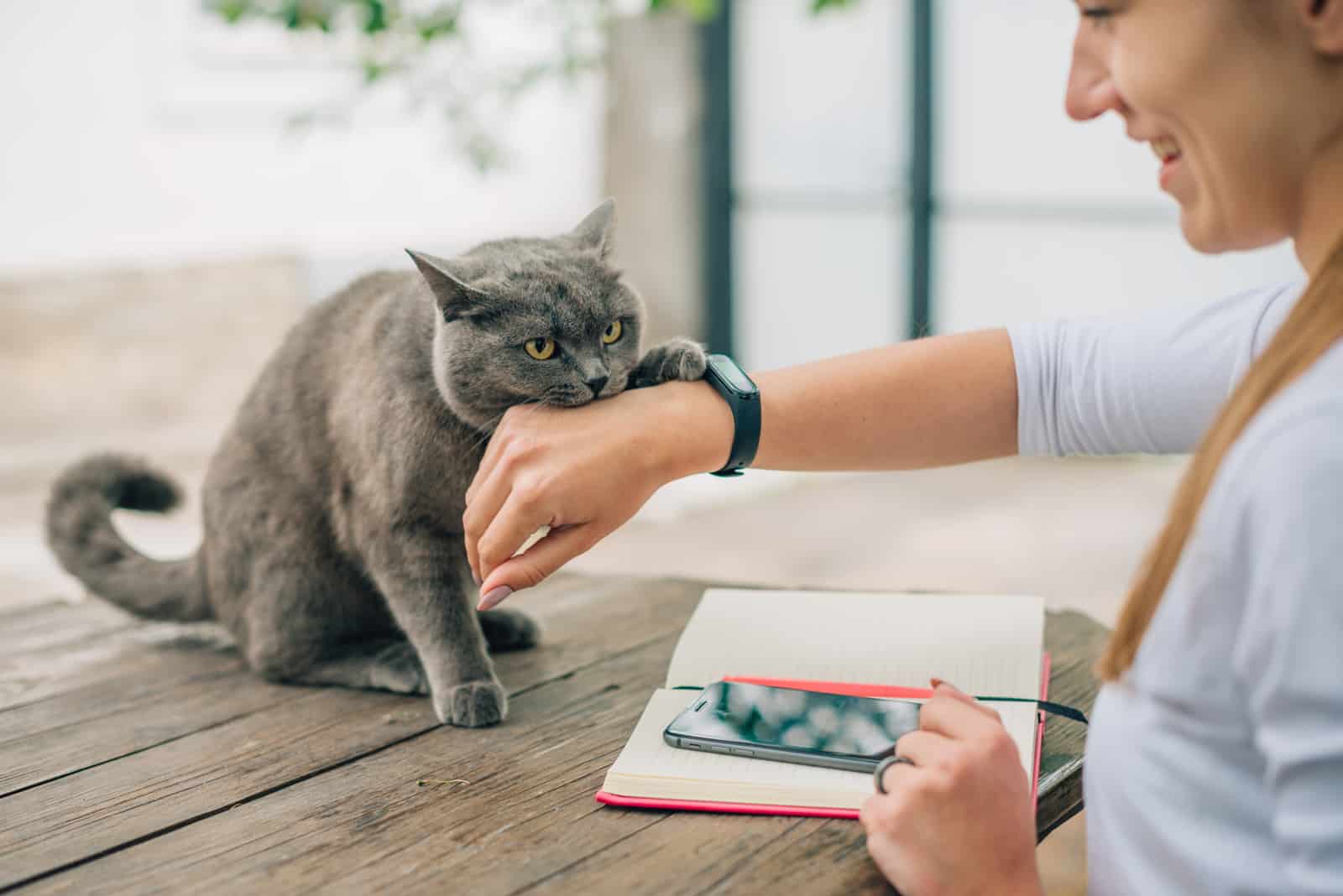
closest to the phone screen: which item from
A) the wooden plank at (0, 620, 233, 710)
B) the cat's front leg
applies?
the cat's front leg

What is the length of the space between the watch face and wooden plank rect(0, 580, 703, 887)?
13.4 inches

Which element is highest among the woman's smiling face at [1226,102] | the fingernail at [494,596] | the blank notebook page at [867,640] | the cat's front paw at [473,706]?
the woman's smiling face at [1226,102]

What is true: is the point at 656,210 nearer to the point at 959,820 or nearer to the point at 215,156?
the point at 215,156

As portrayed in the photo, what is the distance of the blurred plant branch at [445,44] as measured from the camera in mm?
2654

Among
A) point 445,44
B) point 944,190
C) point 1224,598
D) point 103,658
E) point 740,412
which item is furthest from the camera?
point 944,190

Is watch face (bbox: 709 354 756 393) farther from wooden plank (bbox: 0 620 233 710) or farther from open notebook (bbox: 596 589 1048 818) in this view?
wooden plank (bbox: 0 620 233 710)

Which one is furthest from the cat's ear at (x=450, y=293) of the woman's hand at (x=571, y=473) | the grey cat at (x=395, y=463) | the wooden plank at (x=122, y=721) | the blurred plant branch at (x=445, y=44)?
the blurred plant branch at (x=445, y=44)

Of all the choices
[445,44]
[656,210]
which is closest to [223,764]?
[445,44]

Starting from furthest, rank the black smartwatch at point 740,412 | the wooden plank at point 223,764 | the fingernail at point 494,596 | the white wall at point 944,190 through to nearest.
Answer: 1. the white wall at point 944,190
2. the black smartwatch at point 740,412
3. the fingernail at point 494,596
4. the wooden plank at point 223,764

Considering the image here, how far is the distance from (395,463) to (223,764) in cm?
35

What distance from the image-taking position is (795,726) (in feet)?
3.38

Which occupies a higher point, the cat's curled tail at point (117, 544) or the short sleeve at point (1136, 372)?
the short sleeve at point (1136, 372)

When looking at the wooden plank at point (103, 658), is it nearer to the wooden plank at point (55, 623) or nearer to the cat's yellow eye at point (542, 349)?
the wooden plank at point (55, 623)

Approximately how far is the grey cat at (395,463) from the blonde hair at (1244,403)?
0.59 meters
